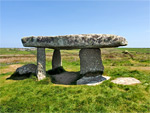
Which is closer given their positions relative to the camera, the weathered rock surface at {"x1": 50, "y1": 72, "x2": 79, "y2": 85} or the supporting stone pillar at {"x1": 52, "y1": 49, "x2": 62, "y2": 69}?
the weathered rock surface at {"x1": 50, "y1": 72, "x2": 79, "y2": 85}

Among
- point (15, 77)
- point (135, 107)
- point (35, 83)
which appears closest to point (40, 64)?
point (35, 83)

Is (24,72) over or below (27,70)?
below

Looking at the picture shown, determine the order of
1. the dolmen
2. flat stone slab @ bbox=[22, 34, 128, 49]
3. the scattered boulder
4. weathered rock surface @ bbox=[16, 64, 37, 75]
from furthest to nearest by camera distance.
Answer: weathered rock surface @ bbox=[16, 64, 37, 75], the scattered boulder, the dolmen, flat stone slab @ bbox=[22, 34, 128, 49]

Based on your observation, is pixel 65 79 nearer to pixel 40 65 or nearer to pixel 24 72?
pixel 40 65

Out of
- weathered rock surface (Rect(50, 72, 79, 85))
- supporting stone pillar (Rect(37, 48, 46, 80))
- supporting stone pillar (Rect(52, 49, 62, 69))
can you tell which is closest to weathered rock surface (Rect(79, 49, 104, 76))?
weathered rock surface (Rect(50, 72, 79, 85))

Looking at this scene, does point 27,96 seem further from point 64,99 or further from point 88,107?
point 88,107

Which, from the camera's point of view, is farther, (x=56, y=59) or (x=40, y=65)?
(x=56, y=59)

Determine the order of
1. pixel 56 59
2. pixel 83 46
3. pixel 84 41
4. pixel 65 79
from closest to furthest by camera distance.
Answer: pixel 84 41, pixel 83 46, pixel 65 79, pixel 56 59

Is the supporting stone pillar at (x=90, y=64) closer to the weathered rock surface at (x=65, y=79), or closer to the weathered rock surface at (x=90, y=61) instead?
the weathered rock surface at (x=90, y=61)

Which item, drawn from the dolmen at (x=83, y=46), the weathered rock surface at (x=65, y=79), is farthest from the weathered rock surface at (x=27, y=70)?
the weathered rock surface at (x=65, y=79)

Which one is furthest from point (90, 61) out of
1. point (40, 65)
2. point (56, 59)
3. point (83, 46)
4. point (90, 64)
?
point (56, 59)

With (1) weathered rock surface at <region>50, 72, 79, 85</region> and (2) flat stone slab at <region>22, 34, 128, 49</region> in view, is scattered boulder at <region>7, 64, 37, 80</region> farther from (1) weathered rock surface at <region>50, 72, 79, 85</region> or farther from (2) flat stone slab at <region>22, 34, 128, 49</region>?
(2) flat stone slab at <region>22, 34, 128, 49</region>

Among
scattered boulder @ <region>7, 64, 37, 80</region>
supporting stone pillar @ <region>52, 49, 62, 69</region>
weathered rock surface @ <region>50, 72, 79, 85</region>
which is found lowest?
weathered rock surface @ <region>50, 72, 79, 85</region>

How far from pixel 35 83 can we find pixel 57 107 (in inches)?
160
